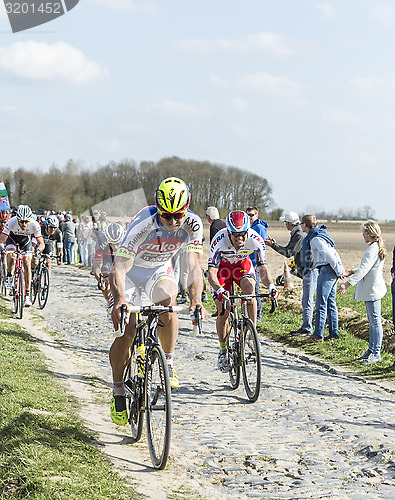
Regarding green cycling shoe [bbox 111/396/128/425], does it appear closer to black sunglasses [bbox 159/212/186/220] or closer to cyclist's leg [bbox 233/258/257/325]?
black sunglasses [bbox 159/212/186/220]

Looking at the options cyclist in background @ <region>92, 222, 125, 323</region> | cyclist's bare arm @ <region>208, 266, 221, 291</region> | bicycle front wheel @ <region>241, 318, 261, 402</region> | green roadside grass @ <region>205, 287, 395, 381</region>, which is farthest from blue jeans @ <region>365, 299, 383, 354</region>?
cyclist in background @ <region>92, 222, 125, 323</region>

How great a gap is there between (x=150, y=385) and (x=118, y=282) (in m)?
0.92

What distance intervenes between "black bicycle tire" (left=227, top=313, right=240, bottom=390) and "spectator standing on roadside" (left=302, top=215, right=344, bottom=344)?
3586 mm

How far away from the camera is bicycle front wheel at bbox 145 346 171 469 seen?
4980 mm

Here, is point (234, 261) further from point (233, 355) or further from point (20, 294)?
point (20, 294)

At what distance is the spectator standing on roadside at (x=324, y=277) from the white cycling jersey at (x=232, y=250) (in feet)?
11.0

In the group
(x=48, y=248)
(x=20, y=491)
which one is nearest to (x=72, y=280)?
(x=48, y=248)

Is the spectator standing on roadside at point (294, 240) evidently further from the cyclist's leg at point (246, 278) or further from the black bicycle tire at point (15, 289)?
the black bicycle tire at point (15, 289)

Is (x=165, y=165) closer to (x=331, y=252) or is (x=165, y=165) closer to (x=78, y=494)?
(x=331, y=252)

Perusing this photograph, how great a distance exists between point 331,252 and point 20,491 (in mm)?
8236

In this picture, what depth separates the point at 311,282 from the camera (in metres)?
12.3

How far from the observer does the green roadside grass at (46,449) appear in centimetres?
444

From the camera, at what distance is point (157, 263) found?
6.11 meters

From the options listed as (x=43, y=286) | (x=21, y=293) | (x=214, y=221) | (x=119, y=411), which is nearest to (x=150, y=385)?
(x=119, y=411)
